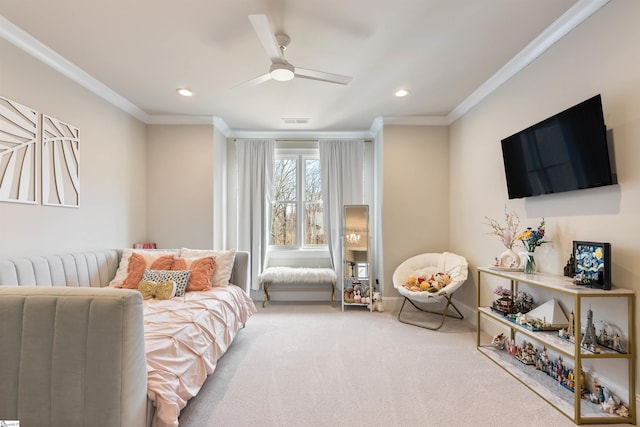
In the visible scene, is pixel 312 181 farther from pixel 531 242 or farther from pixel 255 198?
pixel 531 242

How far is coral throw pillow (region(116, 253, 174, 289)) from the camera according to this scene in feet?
9.75

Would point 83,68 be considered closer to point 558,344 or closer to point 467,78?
point 467,78

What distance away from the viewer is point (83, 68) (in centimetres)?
290

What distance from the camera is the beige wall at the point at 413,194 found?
428 cm

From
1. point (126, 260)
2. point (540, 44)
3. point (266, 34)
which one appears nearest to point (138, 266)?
point (126, 260)

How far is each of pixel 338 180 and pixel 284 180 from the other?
34.9 inches

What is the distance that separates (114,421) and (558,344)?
2.50m

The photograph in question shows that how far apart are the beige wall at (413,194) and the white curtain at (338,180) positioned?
0.60 metres

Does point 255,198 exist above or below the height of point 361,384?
above

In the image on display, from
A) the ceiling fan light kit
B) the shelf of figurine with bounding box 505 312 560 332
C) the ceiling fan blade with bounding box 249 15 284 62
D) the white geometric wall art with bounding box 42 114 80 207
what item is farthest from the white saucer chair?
the white geometric wall art with bounding box 42 114 80 207

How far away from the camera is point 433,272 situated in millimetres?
3955

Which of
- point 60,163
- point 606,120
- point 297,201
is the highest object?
point 606,120

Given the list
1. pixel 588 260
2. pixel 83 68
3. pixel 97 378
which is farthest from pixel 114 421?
pixel 83 68

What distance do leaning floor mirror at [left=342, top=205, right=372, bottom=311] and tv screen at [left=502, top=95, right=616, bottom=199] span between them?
6.53ft
